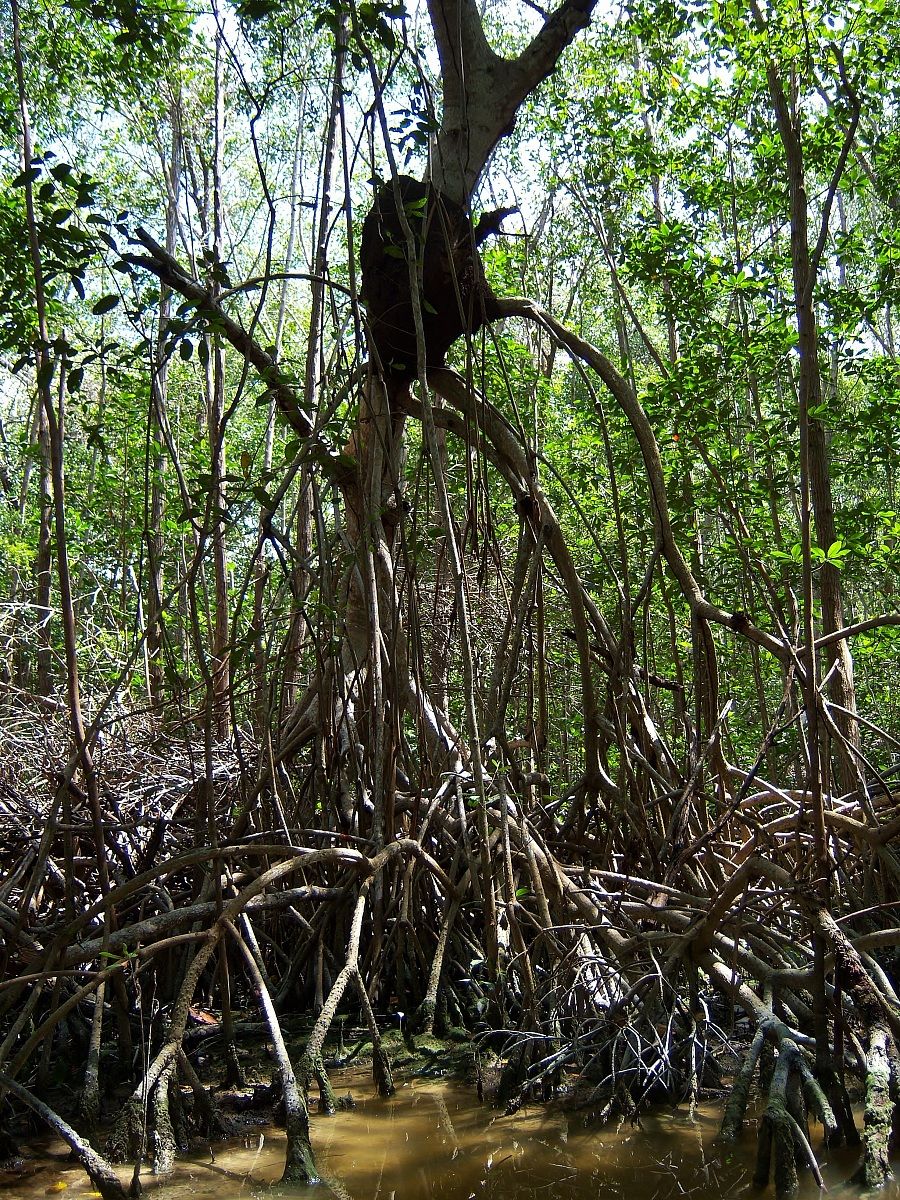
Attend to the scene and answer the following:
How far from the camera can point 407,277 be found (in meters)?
3.59

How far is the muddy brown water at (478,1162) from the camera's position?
7.54 ft

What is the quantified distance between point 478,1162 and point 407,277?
2.72 m

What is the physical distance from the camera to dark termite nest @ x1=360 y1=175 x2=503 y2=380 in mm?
3505

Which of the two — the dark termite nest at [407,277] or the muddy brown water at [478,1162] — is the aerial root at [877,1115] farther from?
the dark termite nest at [407,277]

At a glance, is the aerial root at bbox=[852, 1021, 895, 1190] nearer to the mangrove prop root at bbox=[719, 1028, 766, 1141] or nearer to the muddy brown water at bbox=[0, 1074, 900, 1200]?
the muddy brown water at bbox=[0, 1074, 900, 1200]

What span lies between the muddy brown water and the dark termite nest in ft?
7.64

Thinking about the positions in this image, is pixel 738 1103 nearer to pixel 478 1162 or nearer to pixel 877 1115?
pixel 877 1115

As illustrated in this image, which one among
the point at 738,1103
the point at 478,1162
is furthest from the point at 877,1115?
the point at 478,1162

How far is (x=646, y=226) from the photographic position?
6.35 metres

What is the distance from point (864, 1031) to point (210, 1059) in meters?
2.00

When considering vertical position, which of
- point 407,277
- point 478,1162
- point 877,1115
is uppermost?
point 407,277

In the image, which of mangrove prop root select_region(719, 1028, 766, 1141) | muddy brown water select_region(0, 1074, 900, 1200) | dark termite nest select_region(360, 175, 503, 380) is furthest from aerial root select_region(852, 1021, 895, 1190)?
dark termite nest select_region(360, 175, 503, 380)

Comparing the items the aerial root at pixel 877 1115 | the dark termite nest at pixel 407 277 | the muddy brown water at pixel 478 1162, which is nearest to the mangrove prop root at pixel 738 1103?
the muddy brown water at pixel 478 1162

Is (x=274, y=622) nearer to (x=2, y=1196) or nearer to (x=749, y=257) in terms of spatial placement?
(x=2, y=1196)
